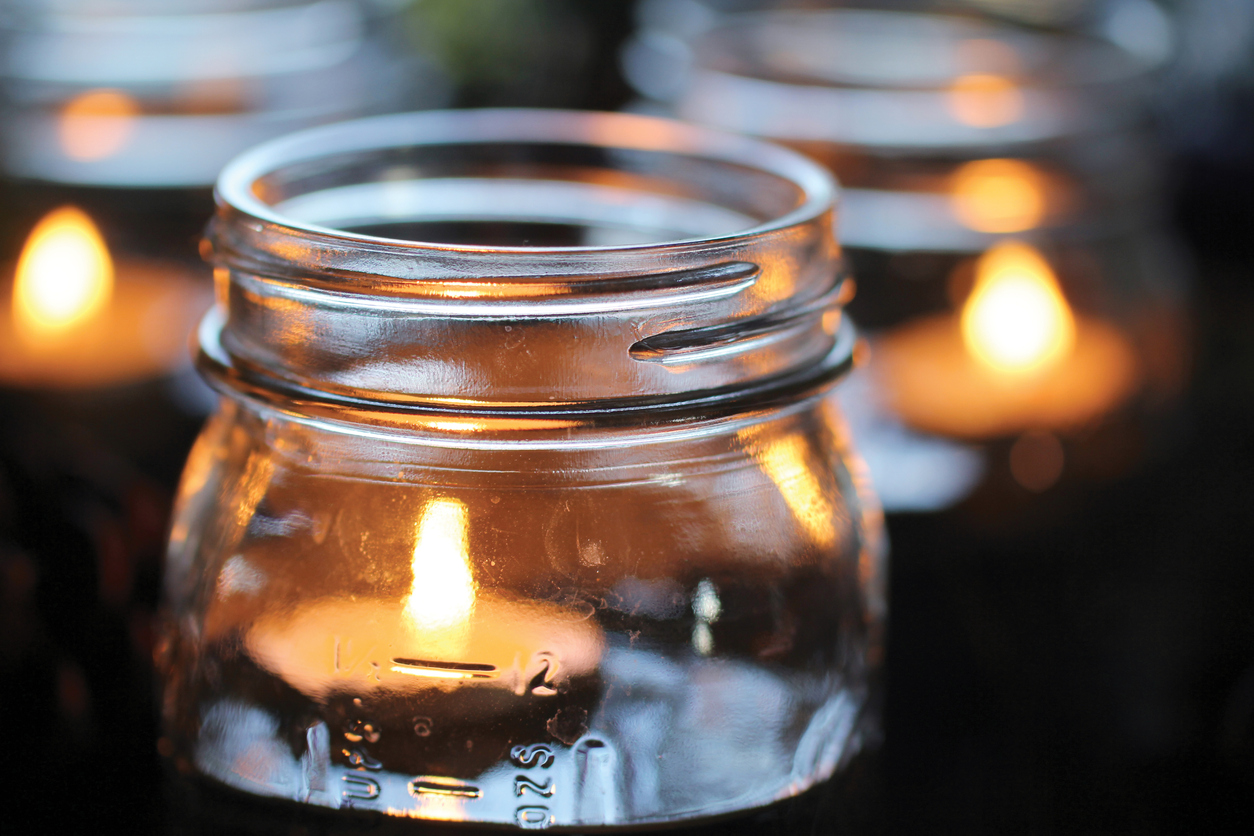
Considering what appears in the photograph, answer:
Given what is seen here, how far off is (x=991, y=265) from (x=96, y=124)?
539mm

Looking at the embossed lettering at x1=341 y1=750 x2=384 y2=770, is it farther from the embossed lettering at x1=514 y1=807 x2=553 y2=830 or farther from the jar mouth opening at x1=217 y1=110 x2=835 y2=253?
the jar mouth opening at x1=217 y1=110 x2=835 y2=253

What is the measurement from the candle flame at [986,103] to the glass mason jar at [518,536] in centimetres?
36

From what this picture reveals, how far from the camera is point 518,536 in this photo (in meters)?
0.36

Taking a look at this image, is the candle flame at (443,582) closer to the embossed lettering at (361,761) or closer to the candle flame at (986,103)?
the embossed lettering at (361,761)

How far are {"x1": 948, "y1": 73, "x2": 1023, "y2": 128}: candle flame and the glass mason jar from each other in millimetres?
365

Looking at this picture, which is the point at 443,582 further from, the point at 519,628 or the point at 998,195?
the point at 998,195

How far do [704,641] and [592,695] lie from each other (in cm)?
3

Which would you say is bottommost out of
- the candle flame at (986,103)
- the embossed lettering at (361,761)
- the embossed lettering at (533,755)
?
the embossed lettering at (361,761)

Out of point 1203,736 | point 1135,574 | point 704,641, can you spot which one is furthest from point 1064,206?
point 704,641

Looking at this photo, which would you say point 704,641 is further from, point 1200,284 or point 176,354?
point 1200,284

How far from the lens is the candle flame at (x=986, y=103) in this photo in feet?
2.39

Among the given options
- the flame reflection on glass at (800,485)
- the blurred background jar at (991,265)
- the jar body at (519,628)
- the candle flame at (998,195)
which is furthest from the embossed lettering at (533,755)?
the candle flame at (998,195)

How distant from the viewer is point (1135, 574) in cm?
65

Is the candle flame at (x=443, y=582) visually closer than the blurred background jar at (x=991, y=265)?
Yes
